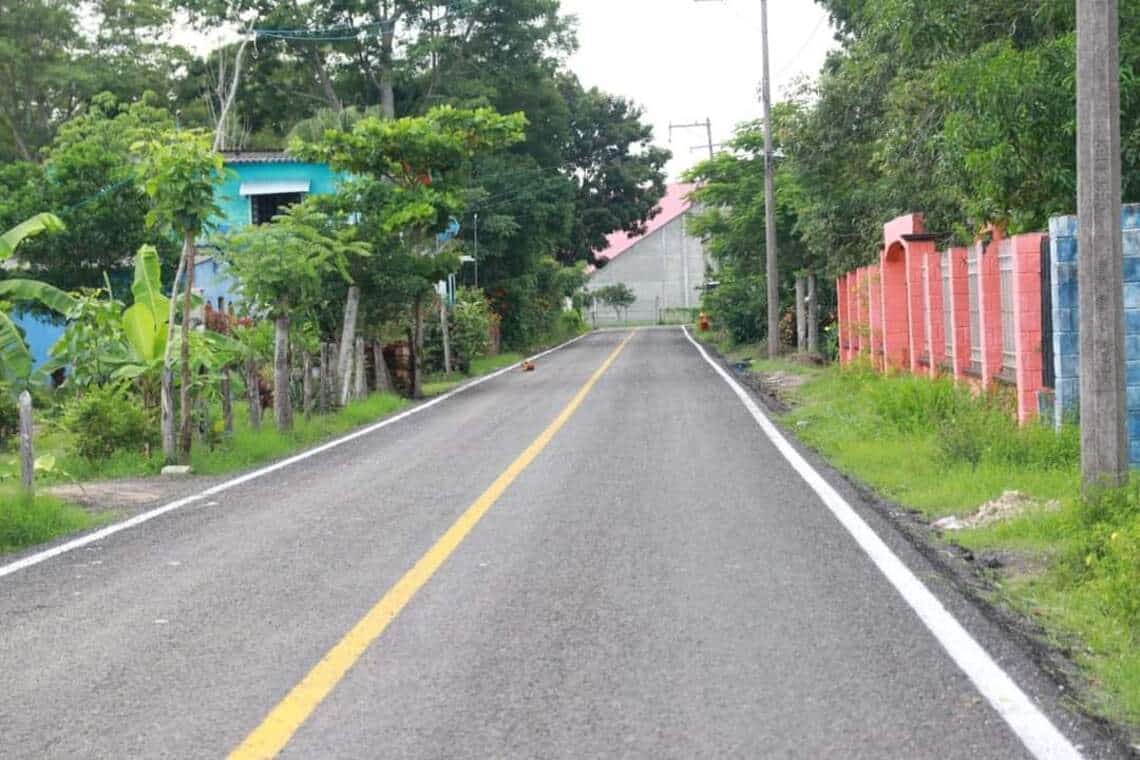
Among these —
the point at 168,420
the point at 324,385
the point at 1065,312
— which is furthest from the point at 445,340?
the point at 1065,312

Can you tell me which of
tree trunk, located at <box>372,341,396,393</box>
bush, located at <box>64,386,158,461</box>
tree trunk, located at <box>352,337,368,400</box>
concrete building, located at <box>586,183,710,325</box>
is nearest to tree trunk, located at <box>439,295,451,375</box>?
tree trunk, located at <box>372,341,396,393</box>

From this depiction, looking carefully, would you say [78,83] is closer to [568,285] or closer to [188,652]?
[568,285]

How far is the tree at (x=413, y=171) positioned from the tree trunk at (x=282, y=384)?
673 centimetres

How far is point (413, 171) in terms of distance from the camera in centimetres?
2772

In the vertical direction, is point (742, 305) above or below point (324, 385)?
above

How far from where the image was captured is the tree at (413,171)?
26.3 metres

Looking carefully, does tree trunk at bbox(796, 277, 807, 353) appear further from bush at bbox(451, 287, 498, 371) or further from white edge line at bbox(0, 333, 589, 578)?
white edge line at bbox(0, 333, 589, 578)

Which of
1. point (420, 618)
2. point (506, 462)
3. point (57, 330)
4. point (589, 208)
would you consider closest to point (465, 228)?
point (57, 330)

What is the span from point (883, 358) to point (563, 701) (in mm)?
19997

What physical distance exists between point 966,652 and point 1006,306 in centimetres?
1052

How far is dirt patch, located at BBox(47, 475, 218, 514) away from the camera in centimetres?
1267

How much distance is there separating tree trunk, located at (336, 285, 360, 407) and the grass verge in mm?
8402

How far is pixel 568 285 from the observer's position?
67.7m

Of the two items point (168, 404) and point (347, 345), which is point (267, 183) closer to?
point (347, 345)
